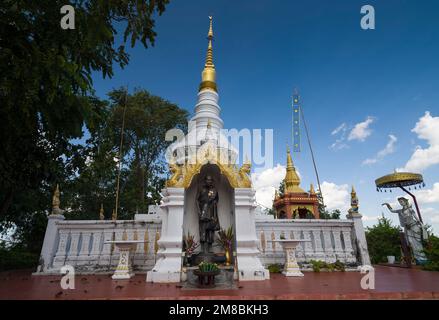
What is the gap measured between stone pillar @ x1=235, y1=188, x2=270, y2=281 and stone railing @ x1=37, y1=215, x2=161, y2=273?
294 centimetres

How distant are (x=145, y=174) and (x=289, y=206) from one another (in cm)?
1262

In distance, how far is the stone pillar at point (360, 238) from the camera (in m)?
7.70

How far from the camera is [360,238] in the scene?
26.0 feet

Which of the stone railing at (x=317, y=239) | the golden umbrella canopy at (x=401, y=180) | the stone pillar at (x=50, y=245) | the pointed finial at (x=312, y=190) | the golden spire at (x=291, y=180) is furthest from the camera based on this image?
the pointed finial at (x=312, y=190)

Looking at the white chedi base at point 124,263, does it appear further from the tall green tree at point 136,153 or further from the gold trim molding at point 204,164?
the tall green tree at point 136,153

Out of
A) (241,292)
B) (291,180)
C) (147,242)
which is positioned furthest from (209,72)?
(291,180)

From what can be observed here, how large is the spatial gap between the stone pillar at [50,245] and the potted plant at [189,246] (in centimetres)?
424

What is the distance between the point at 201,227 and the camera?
685 centimetres

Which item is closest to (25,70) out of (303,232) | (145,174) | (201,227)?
(201,227)

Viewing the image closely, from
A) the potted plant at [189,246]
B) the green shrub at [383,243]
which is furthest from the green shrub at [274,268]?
the green shrub at [383,243]

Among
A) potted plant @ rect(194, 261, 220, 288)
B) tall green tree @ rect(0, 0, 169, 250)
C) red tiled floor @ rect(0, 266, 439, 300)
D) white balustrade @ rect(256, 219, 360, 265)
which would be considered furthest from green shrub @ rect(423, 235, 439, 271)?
tall green tree @ rect(0, 0, 169, 250)

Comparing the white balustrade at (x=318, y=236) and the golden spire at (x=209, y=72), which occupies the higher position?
the golden spire at (x=209, y=72)

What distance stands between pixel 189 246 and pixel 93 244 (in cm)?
339
